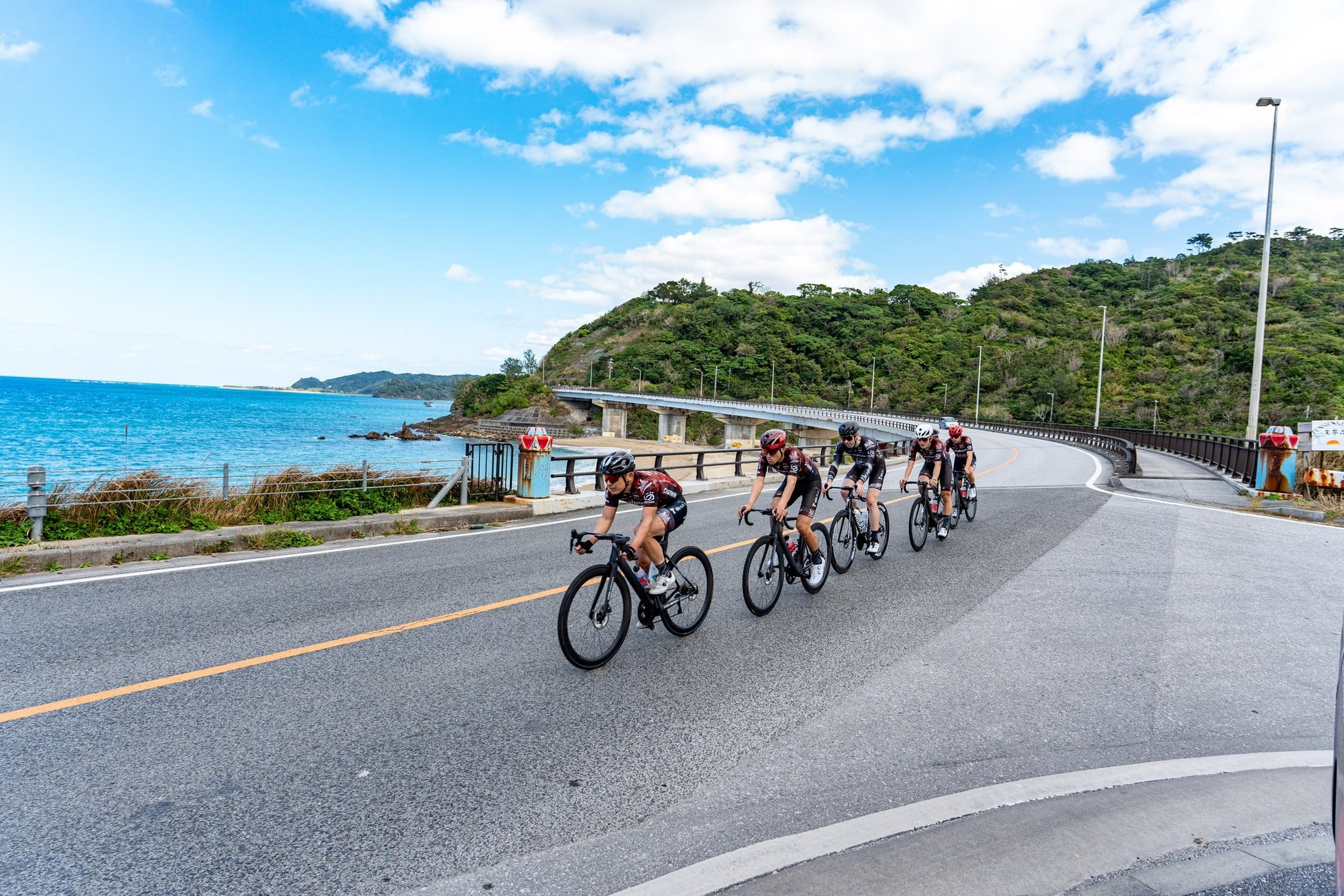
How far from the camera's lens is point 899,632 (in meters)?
6.37

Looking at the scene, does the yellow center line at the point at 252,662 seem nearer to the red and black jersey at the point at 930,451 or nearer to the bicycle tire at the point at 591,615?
the bicycle tire at the point at 591,615

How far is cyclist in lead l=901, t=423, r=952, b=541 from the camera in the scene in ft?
34.9

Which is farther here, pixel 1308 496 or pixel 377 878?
pixel 1308 496

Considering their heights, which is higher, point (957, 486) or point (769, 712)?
point (957, 486)

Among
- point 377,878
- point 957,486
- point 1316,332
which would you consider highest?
point 1316,332

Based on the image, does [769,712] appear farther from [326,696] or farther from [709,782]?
[326,696]

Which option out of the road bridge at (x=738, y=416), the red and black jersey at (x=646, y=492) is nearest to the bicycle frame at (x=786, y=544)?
the red and black jersey at (x=646, y=492)

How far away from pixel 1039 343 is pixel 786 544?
366ft

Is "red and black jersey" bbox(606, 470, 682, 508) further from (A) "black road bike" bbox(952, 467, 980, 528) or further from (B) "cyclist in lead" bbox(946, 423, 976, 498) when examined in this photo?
(A) "black road bike" bbox(952, 467, 980, 528)

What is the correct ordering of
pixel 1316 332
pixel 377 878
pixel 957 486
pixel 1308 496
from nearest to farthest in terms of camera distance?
pixel 377 878
pixel 957 486
pixel 1308 496
pixel 1316 332

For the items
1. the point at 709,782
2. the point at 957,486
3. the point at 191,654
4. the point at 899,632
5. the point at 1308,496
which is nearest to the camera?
the point at 709,782

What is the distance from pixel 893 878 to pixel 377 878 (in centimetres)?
211

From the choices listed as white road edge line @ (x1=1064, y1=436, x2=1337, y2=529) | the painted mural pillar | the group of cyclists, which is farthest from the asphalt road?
the painted mural pillar

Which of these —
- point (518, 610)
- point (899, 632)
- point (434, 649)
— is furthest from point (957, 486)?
point (434, 649)
